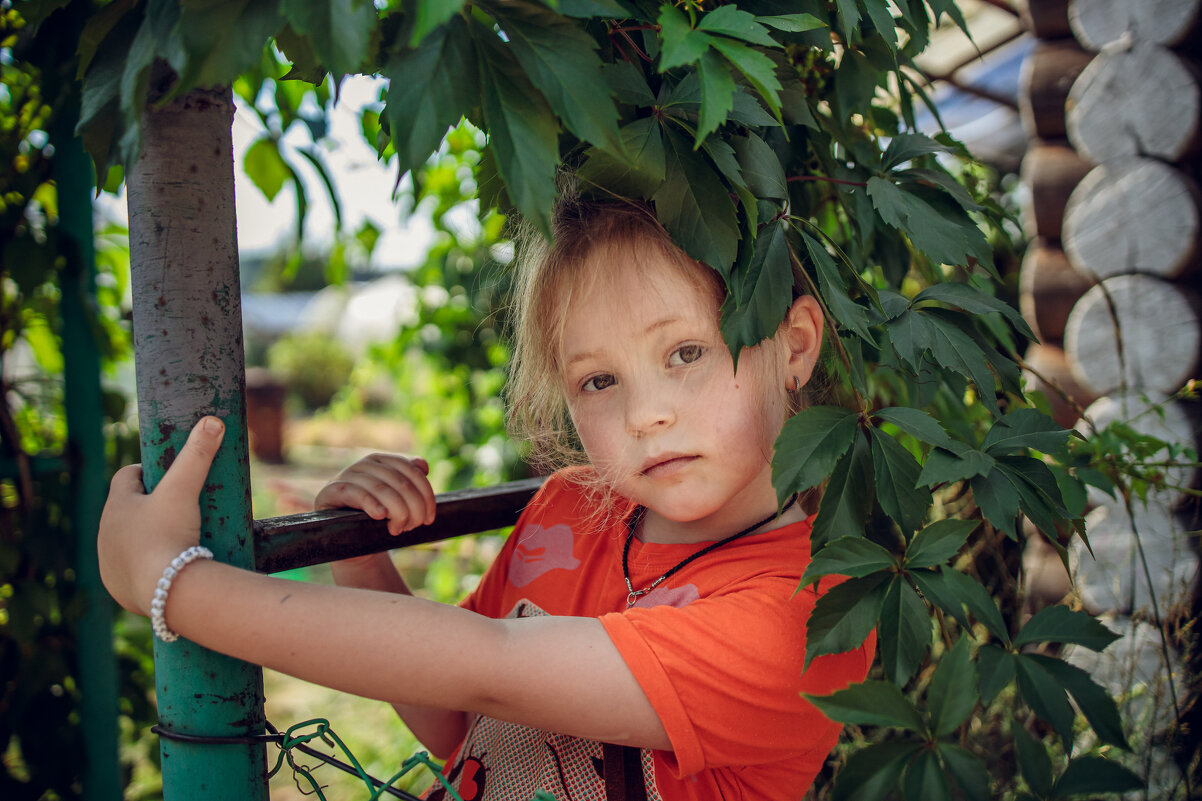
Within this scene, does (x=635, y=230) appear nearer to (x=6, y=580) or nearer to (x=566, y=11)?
(x=566, y=11)

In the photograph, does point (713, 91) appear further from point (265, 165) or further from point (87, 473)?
point (87, 473)

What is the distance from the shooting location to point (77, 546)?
1728 mm

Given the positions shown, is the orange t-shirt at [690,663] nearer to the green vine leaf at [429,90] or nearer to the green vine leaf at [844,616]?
the green vine leaf at [844,616]

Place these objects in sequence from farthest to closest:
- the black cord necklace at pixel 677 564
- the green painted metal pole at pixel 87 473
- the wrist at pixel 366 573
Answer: the green painted metal pole at pixel 87 473 < the wrist at pixel 366 573 < the black cord necklace at pixel 677 564

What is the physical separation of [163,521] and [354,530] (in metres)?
0.25

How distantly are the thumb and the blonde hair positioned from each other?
1.50ft

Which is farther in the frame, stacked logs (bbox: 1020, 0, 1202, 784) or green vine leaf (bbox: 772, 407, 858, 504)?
stacked logs (bbox: 1020, 0, 1202, 784)

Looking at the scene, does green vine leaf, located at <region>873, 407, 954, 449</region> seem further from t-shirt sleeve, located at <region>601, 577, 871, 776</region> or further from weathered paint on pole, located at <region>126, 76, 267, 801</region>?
weathered paint on pole, located at <region>126, 76, 267, 801</region>

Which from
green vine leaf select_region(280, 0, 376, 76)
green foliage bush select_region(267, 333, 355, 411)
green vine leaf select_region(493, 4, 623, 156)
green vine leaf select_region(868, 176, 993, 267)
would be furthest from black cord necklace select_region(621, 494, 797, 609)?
green foliage bush select_region(267, 333, 355, 411)

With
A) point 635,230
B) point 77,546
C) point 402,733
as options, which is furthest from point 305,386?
point 635,230

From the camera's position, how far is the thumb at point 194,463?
0.76 m

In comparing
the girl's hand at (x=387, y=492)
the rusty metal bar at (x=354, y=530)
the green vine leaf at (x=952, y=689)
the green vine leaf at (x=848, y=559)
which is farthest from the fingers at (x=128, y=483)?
the green vine leaf at (x=952, y=689)

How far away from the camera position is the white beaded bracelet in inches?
29.3

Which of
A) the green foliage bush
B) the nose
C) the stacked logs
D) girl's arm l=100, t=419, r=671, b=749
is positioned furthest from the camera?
the green foliage bush
